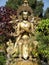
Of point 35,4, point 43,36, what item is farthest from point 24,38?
point 35,4

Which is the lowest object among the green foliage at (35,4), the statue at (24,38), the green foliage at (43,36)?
the green foliage at (35,4)

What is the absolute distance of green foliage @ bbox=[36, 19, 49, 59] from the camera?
1068 inches

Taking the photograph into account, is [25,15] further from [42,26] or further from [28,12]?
[42,26]

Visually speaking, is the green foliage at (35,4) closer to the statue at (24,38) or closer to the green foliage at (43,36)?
the green foliage at (43,36)

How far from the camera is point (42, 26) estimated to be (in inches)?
1092

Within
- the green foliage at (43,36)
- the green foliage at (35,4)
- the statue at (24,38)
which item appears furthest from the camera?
the green foliage at (35,4)

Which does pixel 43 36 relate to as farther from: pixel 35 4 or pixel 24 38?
pixel 35 4

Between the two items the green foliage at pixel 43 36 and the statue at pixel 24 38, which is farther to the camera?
the green foliage at pixel 43 36

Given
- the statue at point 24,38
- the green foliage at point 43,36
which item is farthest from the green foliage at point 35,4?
the statue at point 24,38

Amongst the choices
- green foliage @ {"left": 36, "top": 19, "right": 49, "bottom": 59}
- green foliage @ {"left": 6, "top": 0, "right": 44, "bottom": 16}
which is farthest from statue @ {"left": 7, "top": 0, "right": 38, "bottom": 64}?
green foliage @ {"left": 6, "top": 0, "right": 44, "bottom": 16}

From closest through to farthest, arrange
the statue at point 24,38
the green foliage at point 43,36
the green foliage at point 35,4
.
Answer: the statue at point 24,38, the green foliage at point 43,36, the green foliage at point 35,4

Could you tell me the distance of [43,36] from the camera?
1098 inches

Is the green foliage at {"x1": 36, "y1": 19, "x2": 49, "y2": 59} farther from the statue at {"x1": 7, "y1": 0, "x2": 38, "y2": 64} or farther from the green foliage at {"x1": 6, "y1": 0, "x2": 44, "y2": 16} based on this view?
the green foliage at {"x1": 6, "y1": 0, "x2": 44, "y2": 16}

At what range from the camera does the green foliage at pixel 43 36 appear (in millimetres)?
27125
